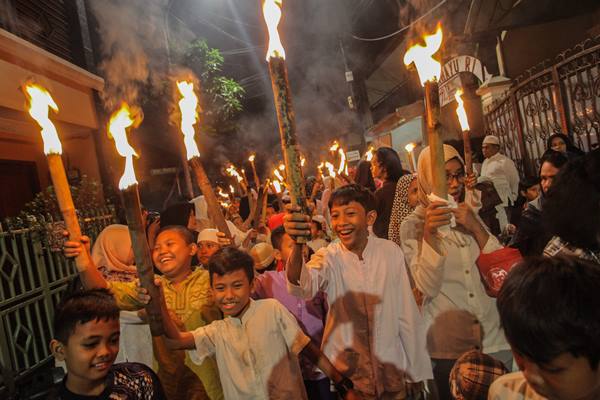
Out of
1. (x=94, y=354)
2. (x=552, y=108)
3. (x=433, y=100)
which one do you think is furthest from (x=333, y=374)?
(x=552, y=108)

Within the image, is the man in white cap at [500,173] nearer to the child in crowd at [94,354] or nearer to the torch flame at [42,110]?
the child in crowd at [94,354]

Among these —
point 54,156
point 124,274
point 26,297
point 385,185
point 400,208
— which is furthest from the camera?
point 26,297

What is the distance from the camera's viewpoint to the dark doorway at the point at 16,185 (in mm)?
8883

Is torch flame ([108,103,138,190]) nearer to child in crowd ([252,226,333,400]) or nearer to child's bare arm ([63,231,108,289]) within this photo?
child's bare arm ([63,231,108,289])

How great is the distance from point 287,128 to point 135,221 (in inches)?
29.3

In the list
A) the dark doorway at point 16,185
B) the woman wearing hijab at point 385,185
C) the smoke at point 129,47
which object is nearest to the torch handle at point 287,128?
the woman wearing hijab at point 385,185

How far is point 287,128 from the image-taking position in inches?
74.9

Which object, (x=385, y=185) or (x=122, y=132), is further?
(x=385, y=185)

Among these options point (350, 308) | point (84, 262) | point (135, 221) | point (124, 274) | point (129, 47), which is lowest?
point (350, 308)

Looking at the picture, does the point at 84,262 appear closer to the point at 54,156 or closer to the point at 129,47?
the point at 54,156

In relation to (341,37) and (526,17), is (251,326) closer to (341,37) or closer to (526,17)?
(526,17)

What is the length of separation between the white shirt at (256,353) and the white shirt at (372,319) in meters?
0.30

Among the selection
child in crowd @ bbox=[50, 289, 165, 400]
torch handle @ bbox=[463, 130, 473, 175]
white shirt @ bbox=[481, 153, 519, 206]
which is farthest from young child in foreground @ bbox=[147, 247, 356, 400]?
white shirt @ bbox=[481, 153, 519, 206]

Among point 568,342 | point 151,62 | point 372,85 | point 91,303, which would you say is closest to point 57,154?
point 91,303
